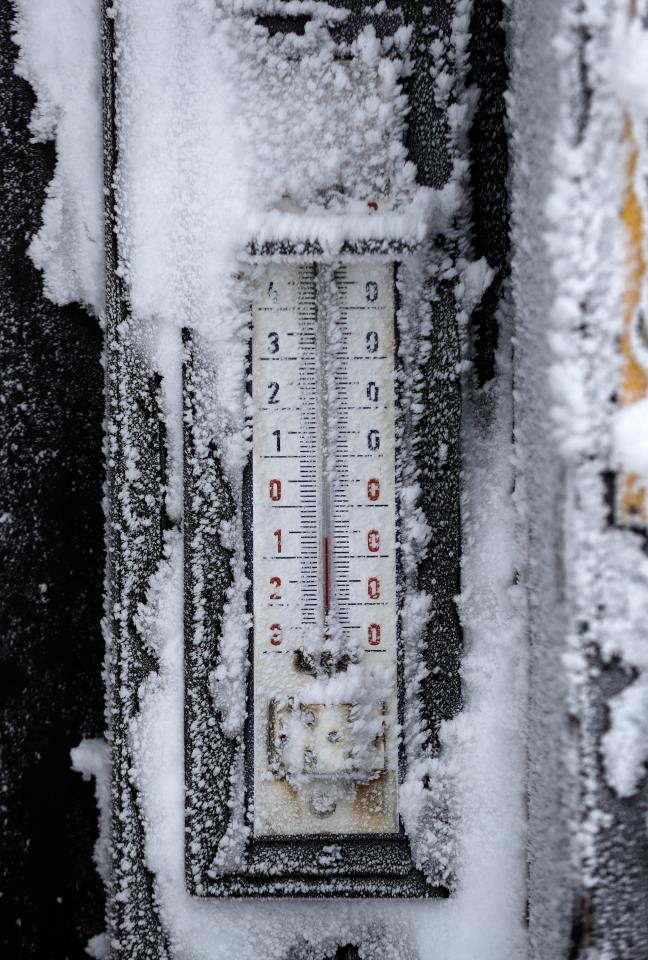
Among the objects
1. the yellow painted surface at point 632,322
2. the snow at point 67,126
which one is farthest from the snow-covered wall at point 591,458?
the snow at point 67,126

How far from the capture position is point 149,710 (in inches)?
44.3

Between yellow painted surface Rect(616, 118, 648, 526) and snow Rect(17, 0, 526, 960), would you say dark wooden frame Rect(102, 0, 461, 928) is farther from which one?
yellow painted surface Rect(616, 118, 648, 526)

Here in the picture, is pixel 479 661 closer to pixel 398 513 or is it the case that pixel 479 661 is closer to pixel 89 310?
pixel 398 513

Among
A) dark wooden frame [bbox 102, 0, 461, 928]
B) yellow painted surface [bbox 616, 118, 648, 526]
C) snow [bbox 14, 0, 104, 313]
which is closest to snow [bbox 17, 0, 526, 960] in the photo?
dark wooden frame [bbox 102, 0, 461, 928]

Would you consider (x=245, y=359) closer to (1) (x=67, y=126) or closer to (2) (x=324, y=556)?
(2) (x=324, y=556)

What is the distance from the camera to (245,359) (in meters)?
1.11

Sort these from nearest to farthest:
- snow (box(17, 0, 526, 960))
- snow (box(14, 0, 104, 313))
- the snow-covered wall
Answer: the snow-covered wall, snow (box(17, 0, 526, 960)), snow (box(14, 0, 104, 313))

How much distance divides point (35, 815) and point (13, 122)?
1.04m

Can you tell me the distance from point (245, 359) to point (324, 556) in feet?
0.98

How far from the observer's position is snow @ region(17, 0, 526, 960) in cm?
108

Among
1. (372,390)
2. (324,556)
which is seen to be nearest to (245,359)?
(372,390)

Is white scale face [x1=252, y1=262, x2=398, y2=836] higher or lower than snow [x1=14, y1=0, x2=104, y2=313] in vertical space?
lower

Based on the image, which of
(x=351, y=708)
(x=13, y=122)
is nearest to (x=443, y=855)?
(x=351, y=708)

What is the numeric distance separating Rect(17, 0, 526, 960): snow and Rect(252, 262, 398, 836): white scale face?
30 mm
